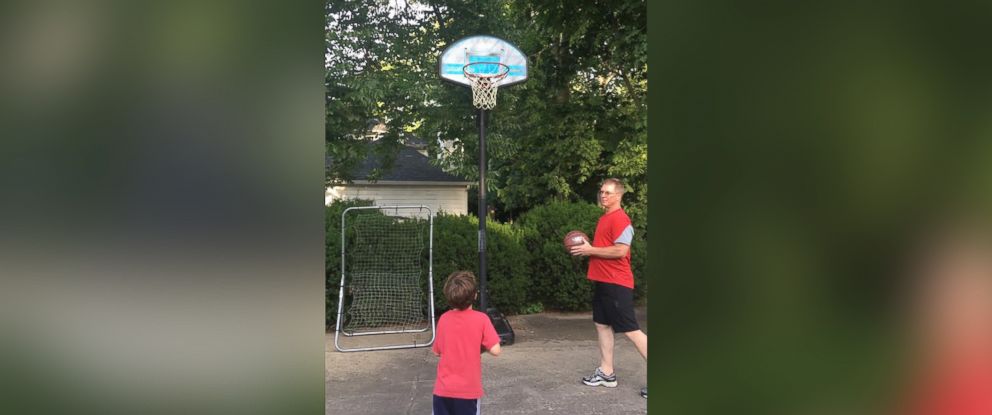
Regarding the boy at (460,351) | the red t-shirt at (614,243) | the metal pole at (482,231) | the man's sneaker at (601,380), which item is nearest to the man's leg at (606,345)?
the man's sneaker at (601,380)

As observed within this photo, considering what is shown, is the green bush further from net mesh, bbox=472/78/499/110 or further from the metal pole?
net mesh, bbox=472/78/499/110

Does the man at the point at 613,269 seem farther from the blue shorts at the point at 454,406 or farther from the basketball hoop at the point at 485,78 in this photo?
the basketball hoop at the point at 485,78

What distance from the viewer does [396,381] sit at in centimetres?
546

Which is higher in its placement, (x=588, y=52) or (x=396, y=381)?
(x=588, y=52)

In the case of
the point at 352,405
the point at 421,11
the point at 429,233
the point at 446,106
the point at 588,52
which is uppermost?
the point at 421,11

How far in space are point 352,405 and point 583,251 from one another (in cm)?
216

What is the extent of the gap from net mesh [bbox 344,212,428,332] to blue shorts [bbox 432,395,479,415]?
12.5 feet

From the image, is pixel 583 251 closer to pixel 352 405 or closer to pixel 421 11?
pixel 352 405

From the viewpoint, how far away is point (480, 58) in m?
7.35

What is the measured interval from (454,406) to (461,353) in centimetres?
30

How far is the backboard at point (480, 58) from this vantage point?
728cm

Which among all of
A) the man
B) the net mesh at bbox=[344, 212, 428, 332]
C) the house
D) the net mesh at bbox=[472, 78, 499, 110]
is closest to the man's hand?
the man

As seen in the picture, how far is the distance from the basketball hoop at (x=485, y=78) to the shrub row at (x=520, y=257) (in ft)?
5.83
